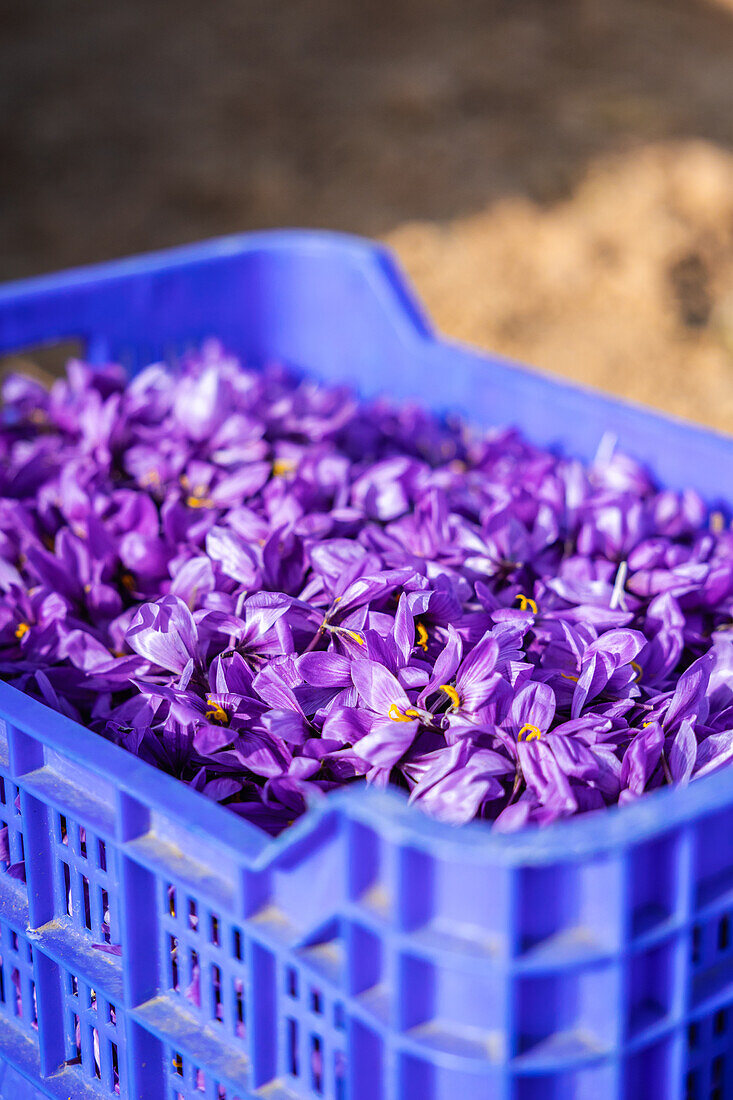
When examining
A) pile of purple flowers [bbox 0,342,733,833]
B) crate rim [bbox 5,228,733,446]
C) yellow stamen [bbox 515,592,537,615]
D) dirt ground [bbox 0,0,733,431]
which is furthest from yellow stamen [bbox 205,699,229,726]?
dirt ground [bbox 0,0,733,431]

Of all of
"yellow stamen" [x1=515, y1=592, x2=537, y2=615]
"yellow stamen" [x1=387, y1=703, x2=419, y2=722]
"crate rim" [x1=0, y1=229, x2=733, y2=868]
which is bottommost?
"yellow stamen" [x1=515, y1=592, x2=537, y2=615]

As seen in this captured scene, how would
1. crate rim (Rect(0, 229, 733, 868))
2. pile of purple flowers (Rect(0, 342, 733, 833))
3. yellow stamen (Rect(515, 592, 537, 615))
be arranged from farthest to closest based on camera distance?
yellow stamen (Rect(515, 592, 537, 615)) < pile of purple flowers (Rect(0, 342, 733, 833)) < crate rim (Rect(0, 229, 733, 868))

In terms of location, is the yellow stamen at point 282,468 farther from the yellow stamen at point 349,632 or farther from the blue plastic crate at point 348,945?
the blue plastic crate at point 348,945

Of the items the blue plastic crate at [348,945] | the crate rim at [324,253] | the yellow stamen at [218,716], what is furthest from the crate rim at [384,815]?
the crate rim at [324,253]

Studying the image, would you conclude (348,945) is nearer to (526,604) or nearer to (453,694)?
(453,694)

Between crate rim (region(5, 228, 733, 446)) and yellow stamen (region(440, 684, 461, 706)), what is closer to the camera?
yellow stamen (region(440, 684, 461, 706))

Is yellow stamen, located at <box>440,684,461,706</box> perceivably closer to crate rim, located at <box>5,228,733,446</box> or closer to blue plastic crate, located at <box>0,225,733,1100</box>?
blue plastic crate, located at <box>0,225,733,1100</box>

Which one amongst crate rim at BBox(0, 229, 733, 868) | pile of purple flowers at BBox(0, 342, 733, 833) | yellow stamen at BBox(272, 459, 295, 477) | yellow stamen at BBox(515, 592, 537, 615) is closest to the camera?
crate rim at BBox(0, 229, 733, 868)
